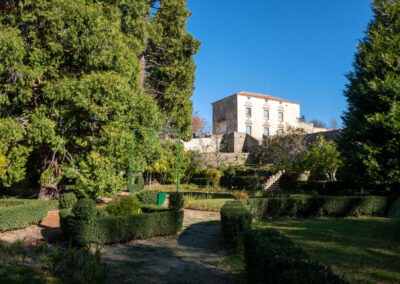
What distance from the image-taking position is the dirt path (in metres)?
4.96

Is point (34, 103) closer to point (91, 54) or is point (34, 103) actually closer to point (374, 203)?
point (91, 54)

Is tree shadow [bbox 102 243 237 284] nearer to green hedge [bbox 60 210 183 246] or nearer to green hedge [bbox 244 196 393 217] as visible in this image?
green hedge [bbox 60 210 183 246]

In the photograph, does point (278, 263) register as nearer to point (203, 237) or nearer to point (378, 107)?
point (203, 237)

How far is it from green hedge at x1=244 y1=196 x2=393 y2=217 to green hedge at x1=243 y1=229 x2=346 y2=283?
25.3ft

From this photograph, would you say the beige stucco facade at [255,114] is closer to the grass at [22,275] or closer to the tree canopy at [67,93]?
the tree canopy at [67,93]

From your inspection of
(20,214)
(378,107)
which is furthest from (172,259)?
(378,107)

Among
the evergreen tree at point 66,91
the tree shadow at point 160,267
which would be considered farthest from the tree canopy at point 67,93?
the tree shadow at point 160,267

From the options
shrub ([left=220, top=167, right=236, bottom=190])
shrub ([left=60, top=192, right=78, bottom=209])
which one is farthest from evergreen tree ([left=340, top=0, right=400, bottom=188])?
shrub ([left=60, top=192, right=78, bottom=209])

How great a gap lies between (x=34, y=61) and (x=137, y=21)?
239 inches

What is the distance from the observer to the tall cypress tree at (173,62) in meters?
18.3

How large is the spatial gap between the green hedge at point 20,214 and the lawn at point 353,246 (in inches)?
Answer: 339

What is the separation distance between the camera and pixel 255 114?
4375 cm

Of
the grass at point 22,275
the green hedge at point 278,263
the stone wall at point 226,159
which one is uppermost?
the stone wall at point 226,159

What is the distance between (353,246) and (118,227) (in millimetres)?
6541
